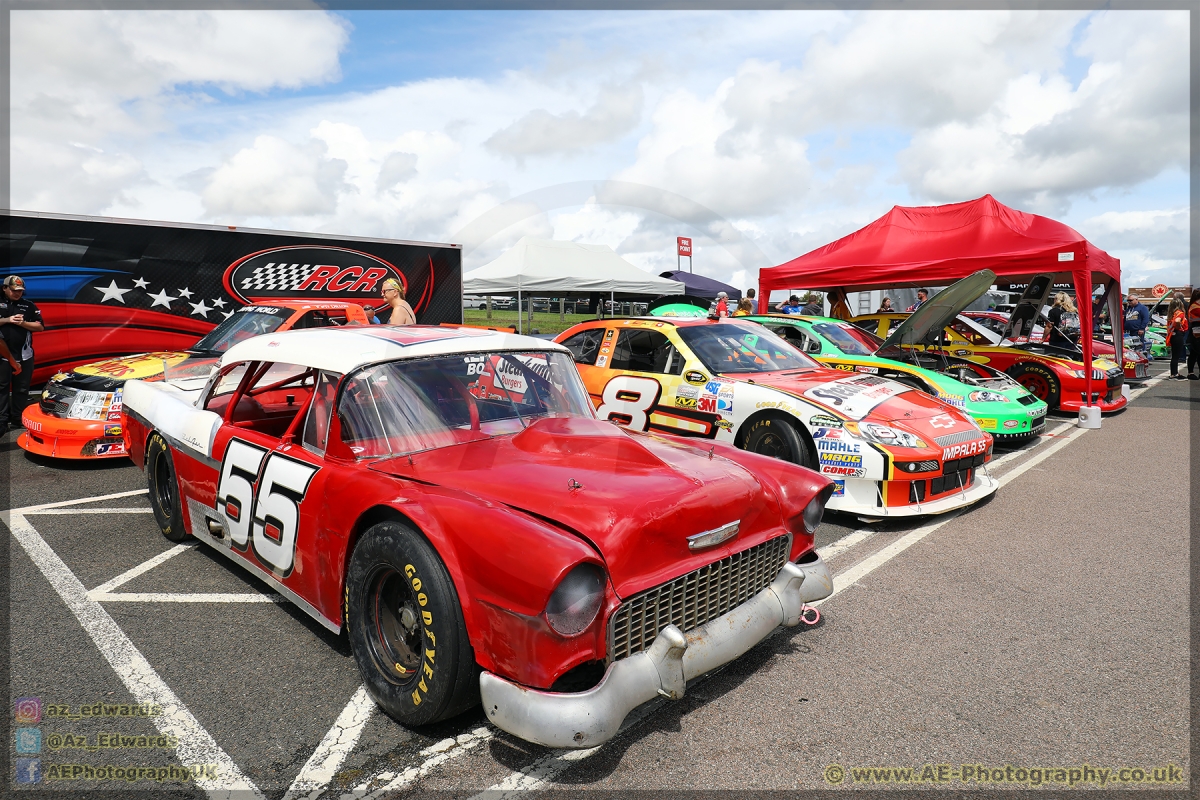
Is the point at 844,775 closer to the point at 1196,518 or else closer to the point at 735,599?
the point at 735,599

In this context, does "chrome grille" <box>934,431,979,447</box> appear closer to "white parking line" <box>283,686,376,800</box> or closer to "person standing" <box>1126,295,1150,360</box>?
"white parking line" <box>283,686,376,800</box>

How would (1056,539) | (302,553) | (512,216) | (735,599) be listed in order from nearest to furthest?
(735,599)
(302,553)
(512,216)
(1056,539)

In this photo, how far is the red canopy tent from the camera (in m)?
9.41

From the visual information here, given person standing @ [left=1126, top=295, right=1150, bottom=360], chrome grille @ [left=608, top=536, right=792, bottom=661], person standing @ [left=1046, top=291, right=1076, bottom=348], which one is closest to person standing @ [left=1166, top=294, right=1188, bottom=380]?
person standing @ [left=1126, top=295, right=1150, bottom=360]

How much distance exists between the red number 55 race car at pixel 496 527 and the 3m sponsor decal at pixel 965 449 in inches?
89.1

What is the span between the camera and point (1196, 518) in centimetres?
482

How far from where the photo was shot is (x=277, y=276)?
10.1m

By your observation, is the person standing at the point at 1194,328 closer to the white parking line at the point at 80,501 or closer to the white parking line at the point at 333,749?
the white parking line at the point at 333,749

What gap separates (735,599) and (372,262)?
9921 millimetres

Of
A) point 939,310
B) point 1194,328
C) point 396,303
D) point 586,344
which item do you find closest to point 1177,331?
point 1194,328

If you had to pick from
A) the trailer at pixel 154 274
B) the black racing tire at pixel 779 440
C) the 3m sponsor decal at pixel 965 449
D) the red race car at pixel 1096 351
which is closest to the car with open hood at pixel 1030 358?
the red race car at pixel 1096 351

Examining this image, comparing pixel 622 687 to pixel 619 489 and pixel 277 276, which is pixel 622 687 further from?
pixel 277 276

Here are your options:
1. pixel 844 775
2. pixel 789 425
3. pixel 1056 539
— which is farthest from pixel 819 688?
pixel 1056 539

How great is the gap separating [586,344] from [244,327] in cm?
376
